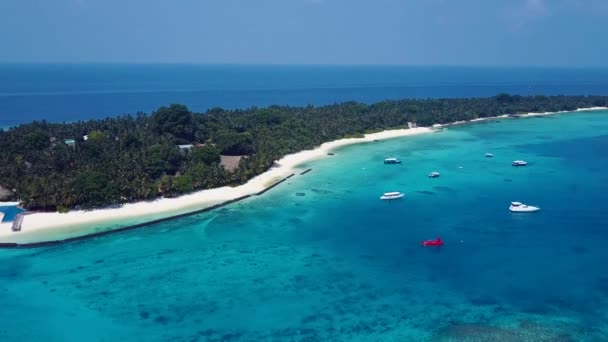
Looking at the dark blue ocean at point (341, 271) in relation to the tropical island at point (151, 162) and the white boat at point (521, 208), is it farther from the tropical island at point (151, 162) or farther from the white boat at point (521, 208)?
the tropical island at point (151, 162)

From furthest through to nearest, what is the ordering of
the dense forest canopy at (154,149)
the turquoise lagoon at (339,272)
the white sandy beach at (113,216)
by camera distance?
1. the dense forest canopy at (154,149)
2. the white sandy beach at (113,216)
3. the turquoise lagoon at (339,272)

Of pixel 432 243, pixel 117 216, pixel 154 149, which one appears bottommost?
pixel 117 216

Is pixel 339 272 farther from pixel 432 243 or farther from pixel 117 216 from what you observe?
pixel 117 216

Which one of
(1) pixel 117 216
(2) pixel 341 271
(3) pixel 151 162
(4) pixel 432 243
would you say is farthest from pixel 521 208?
(3) pixel 151 162

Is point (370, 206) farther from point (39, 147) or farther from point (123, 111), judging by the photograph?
point (123, 111)

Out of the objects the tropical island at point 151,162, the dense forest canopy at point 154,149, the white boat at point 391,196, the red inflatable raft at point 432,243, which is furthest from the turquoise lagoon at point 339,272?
the dense forest canopy at point 154,149
